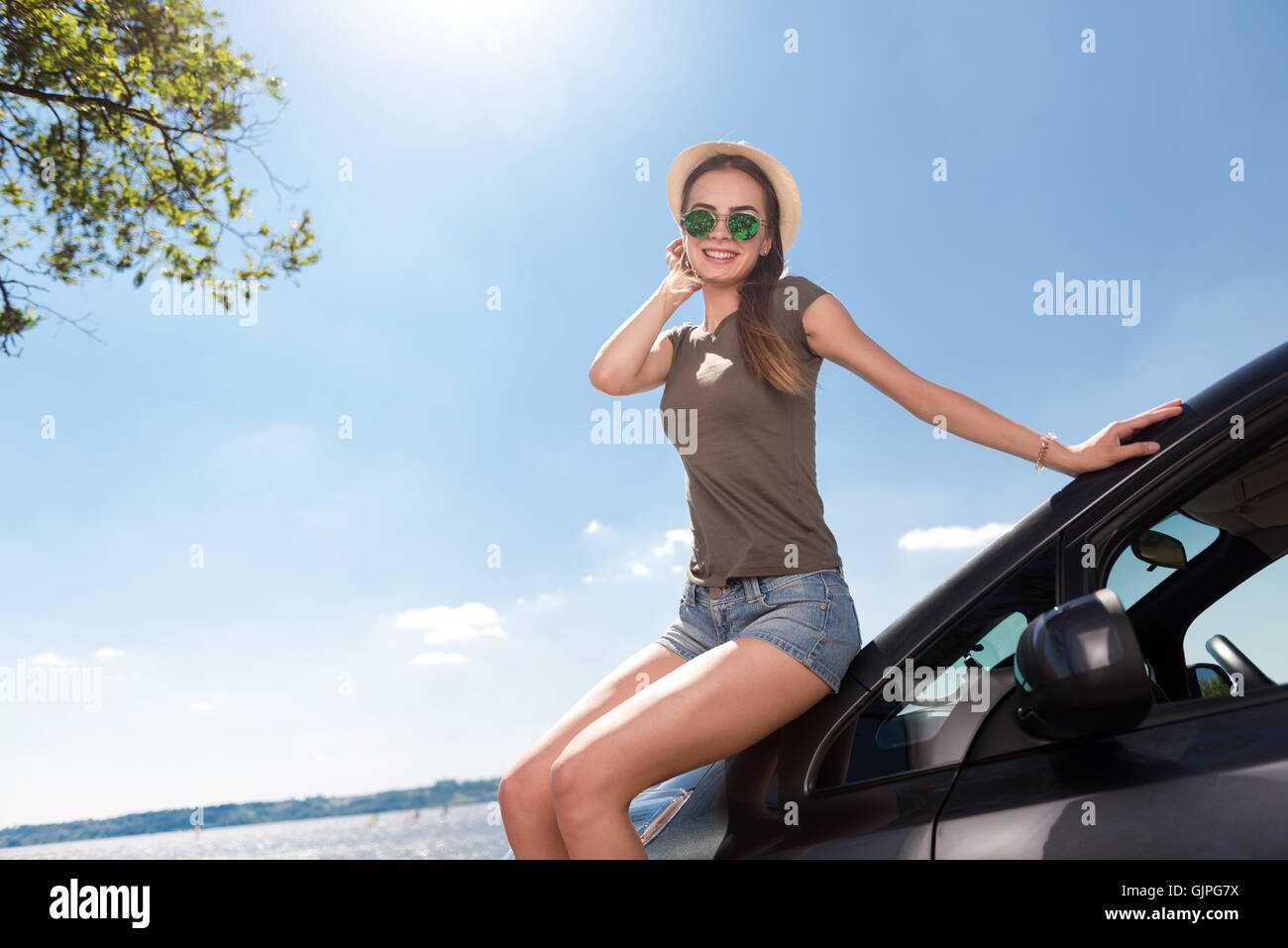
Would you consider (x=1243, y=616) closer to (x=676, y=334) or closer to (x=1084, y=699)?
(x=1084, y=699)

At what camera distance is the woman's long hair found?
202 cm

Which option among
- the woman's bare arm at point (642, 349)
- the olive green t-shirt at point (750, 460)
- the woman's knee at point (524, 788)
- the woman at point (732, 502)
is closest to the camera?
the woman at point (732, 502)

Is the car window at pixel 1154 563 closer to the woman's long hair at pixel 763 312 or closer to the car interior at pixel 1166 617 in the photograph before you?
the car interior at pixel 1166 617

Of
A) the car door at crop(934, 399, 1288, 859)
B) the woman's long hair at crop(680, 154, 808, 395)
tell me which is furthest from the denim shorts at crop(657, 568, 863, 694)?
the woman's long hair at crop(680, 154, 808, 395)

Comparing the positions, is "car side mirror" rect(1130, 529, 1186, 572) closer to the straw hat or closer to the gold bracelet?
the gold bracelet

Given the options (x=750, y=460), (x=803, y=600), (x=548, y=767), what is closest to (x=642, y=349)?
(x=750, y=460)

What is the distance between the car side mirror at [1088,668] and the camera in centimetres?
113

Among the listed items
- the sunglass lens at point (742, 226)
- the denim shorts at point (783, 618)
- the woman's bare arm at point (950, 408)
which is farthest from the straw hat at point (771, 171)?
the denim shorts at point (783, 618)

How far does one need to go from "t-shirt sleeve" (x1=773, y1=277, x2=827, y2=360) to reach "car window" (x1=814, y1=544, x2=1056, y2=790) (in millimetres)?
810

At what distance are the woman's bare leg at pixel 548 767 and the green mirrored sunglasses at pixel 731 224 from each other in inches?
46.0

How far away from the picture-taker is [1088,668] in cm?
114

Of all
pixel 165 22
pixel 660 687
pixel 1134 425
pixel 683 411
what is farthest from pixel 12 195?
pixel 1134 425
